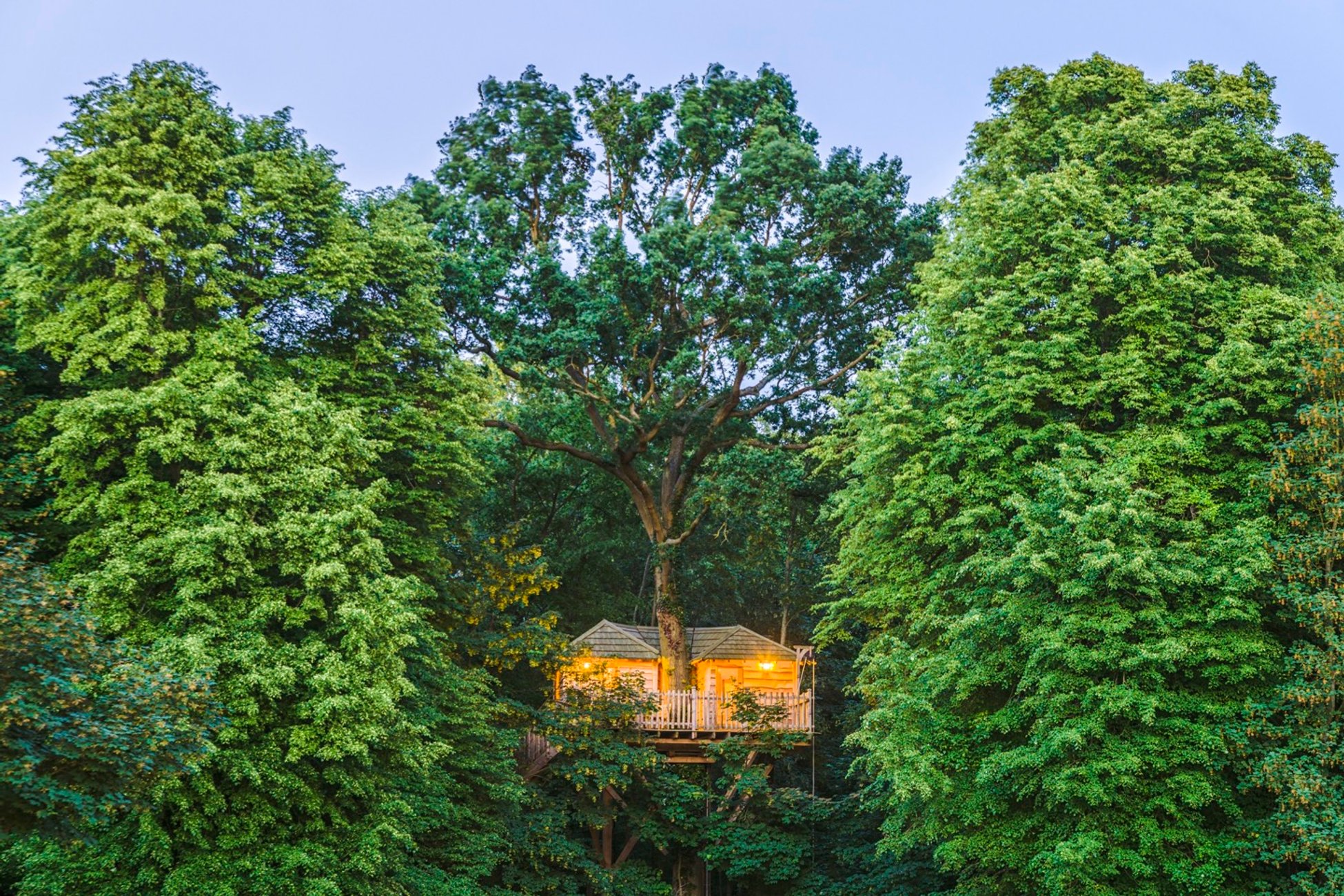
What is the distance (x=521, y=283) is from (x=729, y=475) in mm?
6304

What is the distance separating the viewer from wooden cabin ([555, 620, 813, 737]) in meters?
23.3

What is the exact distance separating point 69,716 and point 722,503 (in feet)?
53.5

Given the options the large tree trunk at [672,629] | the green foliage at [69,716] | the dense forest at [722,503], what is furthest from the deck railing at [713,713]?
the green foliage at [69,716]

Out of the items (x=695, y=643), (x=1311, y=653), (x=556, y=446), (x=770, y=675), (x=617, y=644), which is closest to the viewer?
(x=1311, y=653)

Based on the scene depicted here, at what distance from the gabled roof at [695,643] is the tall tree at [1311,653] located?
47.6 ft

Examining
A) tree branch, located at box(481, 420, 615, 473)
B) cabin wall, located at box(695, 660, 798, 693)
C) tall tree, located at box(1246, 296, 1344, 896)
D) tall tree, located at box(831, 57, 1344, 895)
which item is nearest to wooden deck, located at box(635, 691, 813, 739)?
cabin wall, located at box(695, 660, 798, 693)

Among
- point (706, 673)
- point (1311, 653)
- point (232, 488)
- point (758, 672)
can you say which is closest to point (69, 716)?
point (232, 488)

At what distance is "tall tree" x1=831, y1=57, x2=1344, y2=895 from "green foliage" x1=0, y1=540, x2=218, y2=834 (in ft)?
32.1

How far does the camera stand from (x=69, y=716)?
898 centimetres

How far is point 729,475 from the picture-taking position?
24203mm

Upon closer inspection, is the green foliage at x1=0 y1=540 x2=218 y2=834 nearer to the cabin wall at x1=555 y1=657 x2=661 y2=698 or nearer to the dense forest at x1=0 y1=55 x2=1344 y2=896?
the dense forest at x1=0 y1=55 x2=1344 y2=896

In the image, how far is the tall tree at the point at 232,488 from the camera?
42.0 ft

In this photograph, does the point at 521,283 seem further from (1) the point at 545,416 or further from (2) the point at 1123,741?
(2) the point at 1123,741

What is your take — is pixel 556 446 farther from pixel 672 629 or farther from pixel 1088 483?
pixel 1088 483
